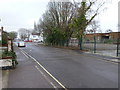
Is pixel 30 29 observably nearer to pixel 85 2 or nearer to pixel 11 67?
pixel 85 2

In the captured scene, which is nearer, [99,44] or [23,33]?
[99,44]

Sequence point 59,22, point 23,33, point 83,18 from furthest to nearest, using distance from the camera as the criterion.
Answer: point 23,33 → point 59,22 → point 83,18

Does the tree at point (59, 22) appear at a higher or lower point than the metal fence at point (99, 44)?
higher

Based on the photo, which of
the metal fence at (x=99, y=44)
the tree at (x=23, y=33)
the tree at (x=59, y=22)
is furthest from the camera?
the tree at (x=23, y=33)

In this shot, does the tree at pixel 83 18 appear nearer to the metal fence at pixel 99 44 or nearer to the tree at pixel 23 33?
the metal fence at pixel 99 44

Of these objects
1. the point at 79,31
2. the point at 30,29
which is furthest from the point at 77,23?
the point at 30,29

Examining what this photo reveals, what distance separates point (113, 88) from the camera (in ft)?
18.9

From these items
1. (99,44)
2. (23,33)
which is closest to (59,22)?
(99,44)

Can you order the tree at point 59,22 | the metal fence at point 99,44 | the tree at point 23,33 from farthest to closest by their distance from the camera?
the tree at point 23,33 → the tree at point 59,22 → the metal fence at point 99,44

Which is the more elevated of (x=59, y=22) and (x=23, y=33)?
(x=23, y=33)

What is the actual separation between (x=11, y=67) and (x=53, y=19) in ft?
99.9

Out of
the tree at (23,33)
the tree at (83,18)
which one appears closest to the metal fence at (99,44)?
the tree at (83,18)

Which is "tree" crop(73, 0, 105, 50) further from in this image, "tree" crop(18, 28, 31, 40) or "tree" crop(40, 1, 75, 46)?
"tree" crop(18, 28, 31, 40)

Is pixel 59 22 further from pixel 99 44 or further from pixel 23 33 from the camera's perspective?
pixel 23 33
